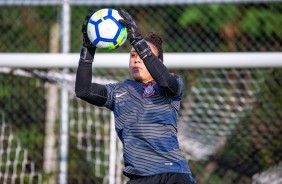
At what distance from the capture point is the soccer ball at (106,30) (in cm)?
405

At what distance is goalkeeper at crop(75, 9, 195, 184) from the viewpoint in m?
4.13

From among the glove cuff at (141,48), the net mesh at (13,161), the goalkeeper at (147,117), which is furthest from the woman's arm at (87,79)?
the net mesh at (13,161)

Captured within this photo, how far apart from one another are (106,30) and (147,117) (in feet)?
1.86

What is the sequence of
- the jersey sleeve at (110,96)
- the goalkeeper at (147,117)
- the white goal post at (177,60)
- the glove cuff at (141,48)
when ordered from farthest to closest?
the white goal post at (177,60) < the jersey sleeve at (110,96) < the goalkeeper at (147,117) < the glove cuff at (141,48)

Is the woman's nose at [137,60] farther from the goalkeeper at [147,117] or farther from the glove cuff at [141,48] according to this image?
the glove cuff at [141,48]

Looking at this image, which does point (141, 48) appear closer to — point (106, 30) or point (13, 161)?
point (106, 30)

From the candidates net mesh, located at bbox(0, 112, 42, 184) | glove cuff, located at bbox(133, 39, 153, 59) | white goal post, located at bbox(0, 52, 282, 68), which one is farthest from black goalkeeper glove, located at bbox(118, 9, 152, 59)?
net mesh, located at bbox(0, 112, 42, 184)

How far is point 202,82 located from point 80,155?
1.43 metres

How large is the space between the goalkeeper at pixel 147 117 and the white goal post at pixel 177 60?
1.58 metres

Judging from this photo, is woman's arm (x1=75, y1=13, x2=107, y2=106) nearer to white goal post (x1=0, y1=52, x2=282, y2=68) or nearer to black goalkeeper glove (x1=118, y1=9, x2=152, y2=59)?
black goalkeeper glove (x1=118, y1=9, x2=152, y2=59)

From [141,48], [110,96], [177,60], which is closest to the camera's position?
[141,48]

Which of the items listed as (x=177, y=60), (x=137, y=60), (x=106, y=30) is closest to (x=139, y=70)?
(x=137, y=60)

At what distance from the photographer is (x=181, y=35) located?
24.1 feet

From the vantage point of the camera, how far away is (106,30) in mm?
4055
